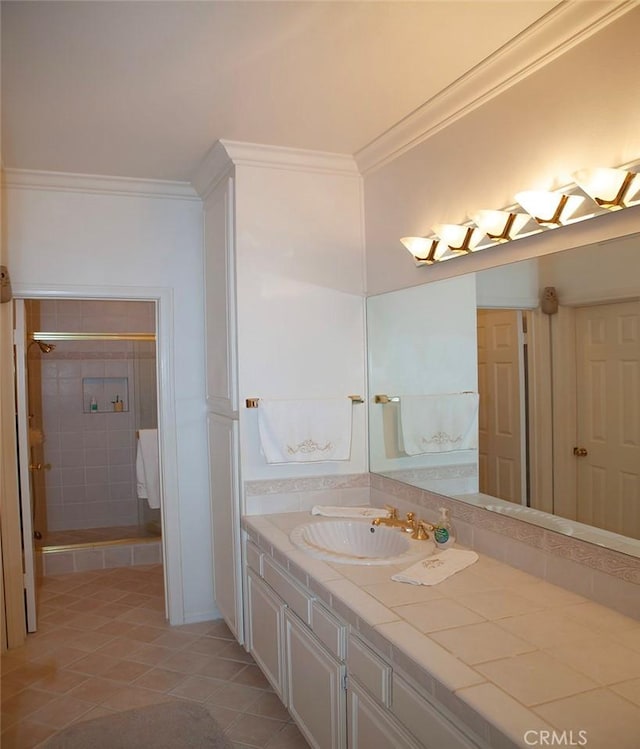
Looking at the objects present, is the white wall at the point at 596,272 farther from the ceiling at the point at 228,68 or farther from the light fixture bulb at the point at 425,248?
the ceiling at the point at 228,68

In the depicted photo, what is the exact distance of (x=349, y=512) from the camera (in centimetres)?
278

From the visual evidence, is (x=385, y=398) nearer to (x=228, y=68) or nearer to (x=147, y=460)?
(x=228, y=68)

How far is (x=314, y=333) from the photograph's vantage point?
3.00 m

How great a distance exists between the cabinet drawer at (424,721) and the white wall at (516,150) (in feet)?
4.41

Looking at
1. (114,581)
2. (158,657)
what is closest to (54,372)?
(114,581)

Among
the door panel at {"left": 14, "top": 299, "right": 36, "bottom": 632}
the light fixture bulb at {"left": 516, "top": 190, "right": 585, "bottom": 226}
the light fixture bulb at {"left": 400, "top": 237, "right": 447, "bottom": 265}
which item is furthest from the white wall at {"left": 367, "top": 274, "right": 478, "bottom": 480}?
the door panel at {"left": 14, "top": 299, "right": 36, "bottom": 632}

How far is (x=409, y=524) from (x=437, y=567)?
44 cm

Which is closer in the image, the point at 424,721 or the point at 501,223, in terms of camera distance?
the point at 424,721

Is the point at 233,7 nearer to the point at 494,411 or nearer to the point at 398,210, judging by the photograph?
the point at 398,210

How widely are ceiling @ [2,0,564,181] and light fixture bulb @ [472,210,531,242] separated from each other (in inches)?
20.2

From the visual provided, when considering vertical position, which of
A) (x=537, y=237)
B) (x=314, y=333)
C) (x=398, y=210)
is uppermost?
(x=398, y=210)

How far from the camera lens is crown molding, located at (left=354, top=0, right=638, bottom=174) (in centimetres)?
170

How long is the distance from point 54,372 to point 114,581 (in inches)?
72.7

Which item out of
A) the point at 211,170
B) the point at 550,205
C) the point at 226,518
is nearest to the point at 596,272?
the point at 550,205
